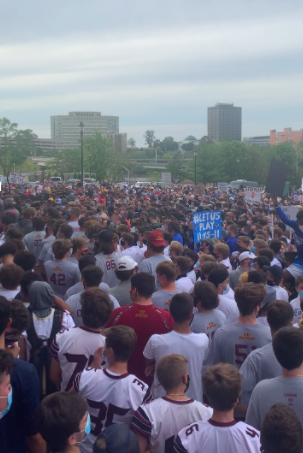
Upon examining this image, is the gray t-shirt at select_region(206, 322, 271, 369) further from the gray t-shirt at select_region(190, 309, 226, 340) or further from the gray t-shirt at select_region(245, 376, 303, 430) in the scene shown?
the gray t-shirt at select_region(245, 376, 303, 430)

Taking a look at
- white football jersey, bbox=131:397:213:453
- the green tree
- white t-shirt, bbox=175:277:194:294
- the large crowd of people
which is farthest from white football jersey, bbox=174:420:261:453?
the green tree

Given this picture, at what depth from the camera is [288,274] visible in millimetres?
8008

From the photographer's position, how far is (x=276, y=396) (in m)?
3.62

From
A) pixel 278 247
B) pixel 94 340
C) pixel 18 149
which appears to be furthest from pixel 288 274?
pixel 18 149

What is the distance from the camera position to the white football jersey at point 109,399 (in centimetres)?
368

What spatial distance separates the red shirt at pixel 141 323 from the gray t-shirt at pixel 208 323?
1.35 ft

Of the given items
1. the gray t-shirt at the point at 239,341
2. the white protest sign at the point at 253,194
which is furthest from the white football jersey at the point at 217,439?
the white protest sign at the point at 253,194

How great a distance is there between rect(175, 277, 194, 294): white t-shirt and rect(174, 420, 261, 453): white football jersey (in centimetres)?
365

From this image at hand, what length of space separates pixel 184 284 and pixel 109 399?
345 centimetres

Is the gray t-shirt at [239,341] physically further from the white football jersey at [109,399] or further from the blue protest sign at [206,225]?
the blue protest sign at [206,225]

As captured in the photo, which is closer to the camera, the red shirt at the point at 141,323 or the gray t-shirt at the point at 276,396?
the gray t-shirt at the point at 276,396

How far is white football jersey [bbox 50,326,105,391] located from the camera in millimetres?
4293

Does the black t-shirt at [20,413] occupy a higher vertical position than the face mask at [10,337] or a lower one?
lower

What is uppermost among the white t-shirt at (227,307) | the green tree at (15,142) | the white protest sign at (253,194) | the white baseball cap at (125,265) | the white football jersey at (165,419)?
the green tree at (15,142)
